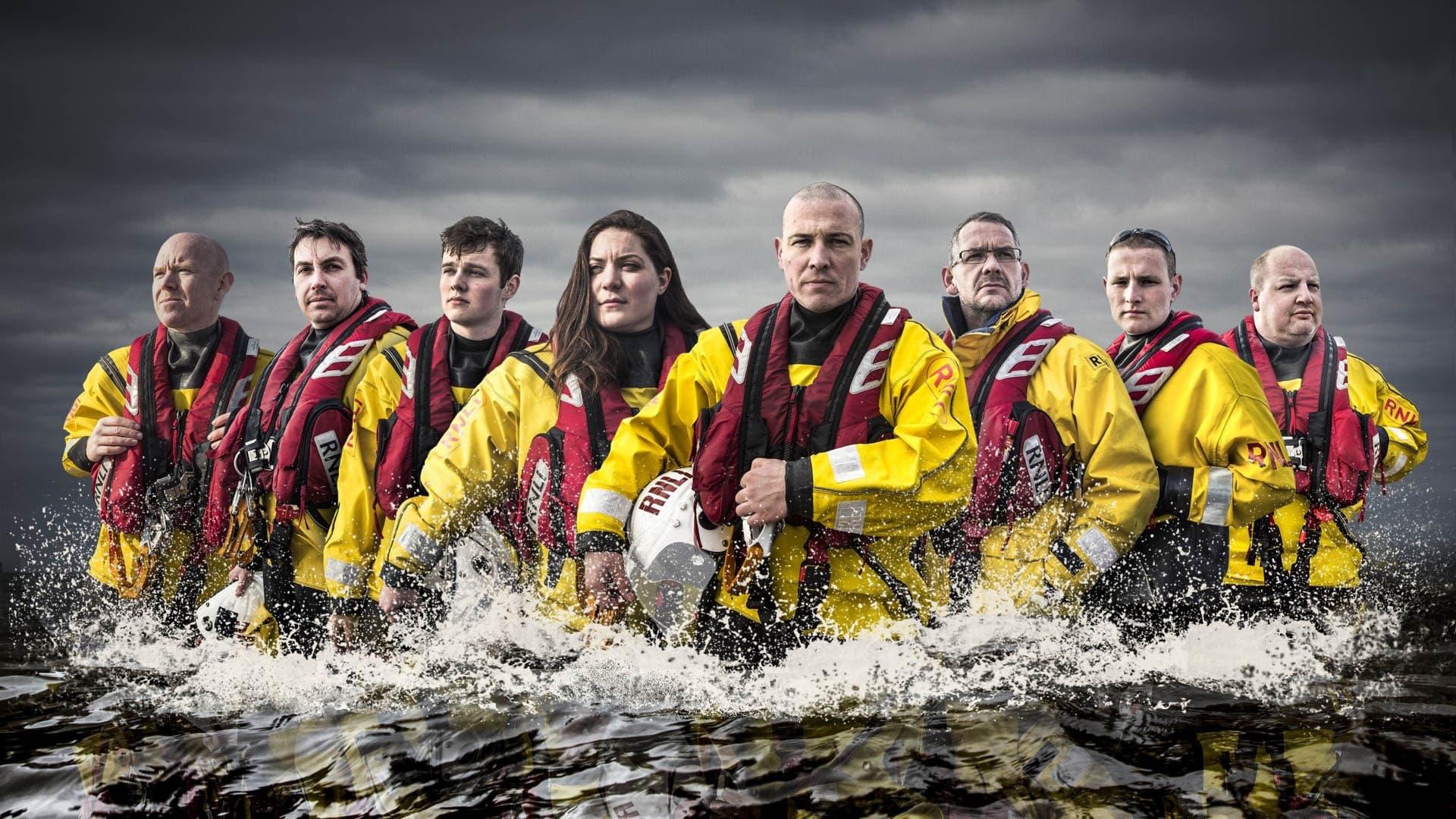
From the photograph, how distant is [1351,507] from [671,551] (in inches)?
229

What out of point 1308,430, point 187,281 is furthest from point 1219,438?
point 187,281

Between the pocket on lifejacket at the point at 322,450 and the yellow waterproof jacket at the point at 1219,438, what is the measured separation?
4.92 metres

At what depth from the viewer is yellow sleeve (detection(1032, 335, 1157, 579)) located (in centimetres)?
627

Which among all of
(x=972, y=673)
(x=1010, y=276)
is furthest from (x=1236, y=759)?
(x=1010, y=276)

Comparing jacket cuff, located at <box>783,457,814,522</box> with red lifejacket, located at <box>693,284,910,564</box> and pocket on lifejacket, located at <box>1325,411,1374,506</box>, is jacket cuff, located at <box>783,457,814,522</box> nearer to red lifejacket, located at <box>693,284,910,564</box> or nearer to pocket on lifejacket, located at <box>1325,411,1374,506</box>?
red lifejacket, located at <box>693,284,910,564</box>

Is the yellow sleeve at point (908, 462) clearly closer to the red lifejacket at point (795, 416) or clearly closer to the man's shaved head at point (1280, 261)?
the red lifejacket at point (795, 416)

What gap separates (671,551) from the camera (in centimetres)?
504

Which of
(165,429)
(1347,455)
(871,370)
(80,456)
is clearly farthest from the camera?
(80,456)

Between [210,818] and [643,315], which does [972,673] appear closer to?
[643,315]

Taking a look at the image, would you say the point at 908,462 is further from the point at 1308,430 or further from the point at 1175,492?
the point at 1308,430

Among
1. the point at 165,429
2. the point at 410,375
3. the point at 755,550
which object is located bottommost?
the point at 755,550

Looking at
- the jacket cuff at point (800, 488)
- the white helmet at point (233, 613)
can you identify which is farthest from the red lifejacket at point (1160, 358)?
the white helmet at point (233, 613)

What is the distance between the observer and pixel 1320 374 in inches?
332

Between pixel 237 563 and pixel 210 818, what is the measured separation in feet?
13.9
